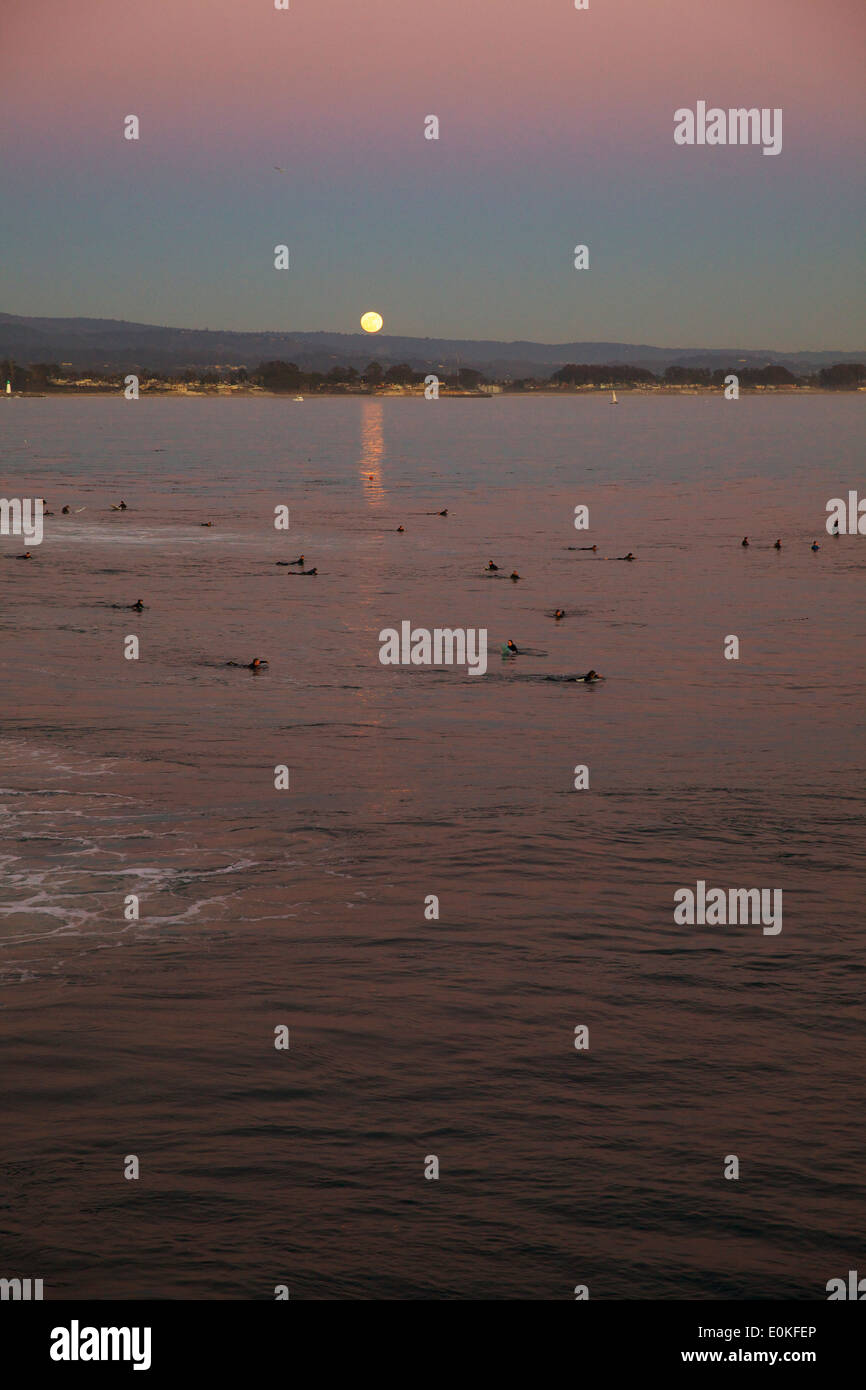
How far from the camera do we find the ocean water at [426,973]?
72.8 feet

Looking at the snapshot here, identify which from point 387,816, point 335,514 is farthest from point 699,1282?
point 335,514

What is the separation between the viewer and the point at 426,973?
31.0 metres

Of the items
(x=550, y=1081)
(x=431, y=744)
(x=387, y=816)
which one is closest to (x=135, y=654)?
(x=431, y=744)

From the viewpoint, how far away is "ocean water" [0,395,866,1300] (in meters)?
22.2

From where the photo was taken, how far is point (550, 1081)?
26531 millimetres

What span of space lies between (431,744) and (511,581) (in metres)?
41.7

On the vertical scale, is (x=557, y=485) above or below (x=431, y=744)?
above

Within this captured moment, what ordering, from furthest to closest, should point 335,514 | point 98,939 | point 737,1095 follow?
1. point 335,514
2. point 98,939
3. point 737,1095

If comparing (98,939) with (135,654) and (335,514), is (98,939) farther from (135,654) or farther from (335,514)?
(335,514)

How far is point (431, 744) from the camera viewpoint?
4794 centimetres
